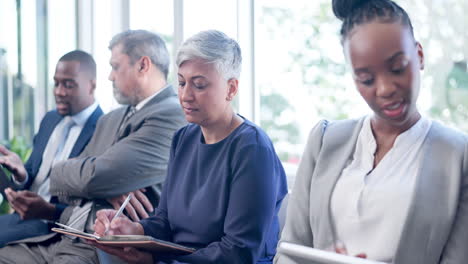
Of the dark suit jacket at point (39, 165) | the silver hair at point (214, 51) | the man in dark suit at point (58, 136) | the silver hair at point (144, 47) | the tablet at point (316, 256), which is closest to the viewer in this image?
the tablet at point (316, 256)

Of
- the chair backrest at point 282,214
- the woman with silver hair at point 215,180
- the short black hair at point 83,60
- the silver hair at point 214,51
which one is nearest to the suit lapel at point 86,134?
the short black hair at point 83,60

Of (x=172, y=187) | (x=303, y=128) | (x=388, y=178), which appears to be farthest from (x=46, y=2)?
(x=388, y=178)

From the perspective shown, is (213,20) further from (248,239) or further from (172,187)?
(248,239)

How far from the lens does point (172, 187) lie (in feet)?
7.97

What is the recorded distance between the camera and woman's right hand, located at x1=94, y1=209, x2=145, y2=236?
92.3 inches

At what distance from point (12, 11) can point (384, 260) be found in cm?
448

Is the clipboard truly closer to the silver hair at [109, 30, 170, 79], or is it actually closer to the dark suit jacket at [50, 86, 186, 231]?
the dark suit jacket at [50, 86, 186, 231]

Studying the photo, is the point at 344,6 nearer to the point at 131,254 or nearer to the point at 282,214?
the point at 282,214

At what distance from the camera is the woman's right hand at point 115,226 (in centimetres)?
234

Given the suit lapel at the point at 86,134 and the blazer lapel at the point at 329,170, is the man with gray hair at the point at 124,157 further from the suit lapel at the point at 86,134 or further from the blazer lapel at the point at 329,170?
the blazer lapel at the point at 329,170

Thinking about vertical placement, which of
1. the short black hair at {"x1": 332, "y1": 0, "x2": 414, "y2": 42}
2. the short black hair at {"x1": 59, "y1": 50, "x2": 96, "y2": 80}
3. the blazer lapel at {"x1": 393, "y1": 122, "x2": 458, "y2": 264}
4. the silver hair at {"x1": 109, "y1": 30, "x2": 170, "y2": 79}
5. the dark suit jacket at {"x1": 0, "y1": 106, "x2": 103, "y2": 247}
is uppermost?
the short black hair at {"x1": 332, "y1": 0, "x2": 414, "y2": 42}

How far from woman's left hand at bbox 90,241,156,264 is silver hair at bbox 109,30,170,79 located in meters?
1.23

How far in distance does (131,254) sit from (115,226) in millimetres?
217

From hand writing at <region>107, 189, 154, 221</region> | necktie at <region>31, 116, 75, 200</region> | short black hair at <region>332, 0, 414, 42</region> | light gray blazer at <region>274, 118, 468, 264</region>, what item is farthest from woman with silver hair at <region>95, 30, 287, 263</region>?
necktie at <region>31, 116, 75, 200</region>
